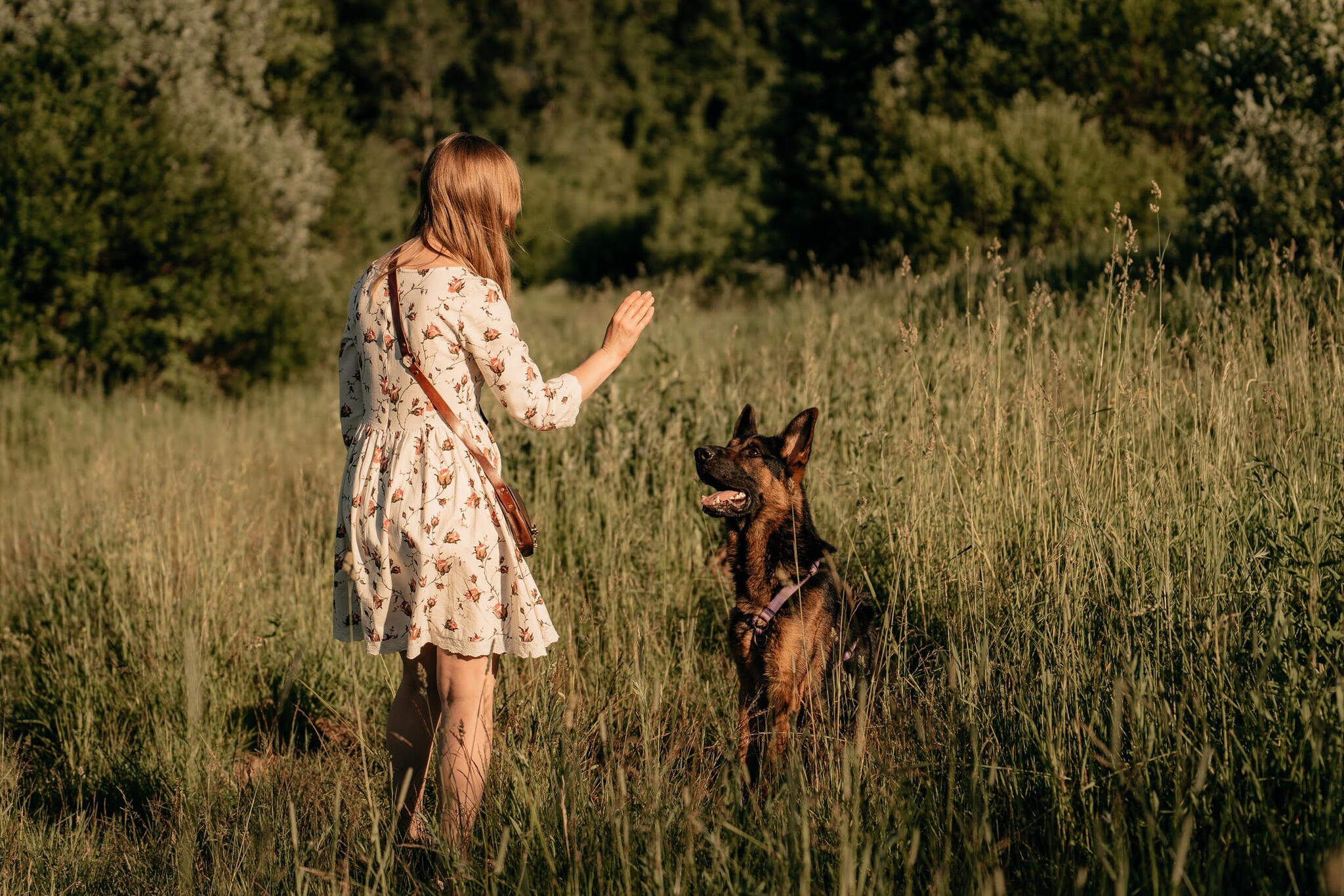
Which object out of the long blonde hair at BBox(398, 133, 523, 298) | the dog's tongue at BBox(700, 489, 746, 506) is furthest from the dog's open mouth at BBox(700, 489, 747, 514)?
the long blonde hair at BBox(398, 133, 523, 298)

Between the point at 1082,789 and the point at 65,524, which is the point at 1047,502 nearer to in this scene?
the point at 1082,789

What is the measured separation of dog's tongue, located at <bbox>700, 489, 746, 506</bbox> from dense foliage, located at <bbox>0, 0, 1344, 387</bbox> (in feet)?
3.76

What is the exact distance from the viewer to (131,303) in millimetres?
13078

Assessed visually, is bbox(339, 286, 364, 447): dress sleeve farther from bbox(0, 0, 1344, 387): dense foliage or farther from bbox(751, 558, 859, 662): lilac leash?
bbox(751, 558, 859, 662): lilac leash

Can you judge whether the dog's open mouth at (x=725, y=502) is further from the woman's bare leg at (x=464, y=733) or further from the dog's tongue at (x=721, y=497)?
the woman's bare leg at (x=464, y=733)

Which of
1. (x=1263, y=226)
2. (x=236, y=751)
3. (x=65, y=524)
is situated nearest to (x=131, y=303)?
(x=65, y=524)

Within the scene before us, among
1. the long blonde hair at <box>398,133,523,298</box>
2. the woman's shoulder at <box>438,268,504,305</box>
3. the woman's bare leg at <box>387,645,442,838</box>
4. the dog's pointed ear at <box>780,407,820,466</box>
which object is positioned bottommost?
the woman's bare leg at <box>387,645,442,838</box>

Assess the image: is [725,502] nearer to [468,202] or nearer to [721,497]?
[721,497]

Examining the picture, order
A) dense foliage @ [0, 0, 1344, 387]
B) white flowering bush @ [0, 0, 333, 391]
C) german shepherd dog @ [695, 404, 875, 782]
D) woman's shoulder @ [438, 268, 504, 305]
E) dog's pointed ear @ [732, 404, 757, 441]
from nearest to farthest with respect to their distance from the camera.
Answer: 1. woman's shoulder @ [438, 268, 504, 305]
2. german shepherd dog @ [695, 404, 875, 782]
3. dog's pointed ear @ [732, 404, 757, 441]
4. dense foliage @ [0, 0, 1344, 387]
5. white flowering bush @ [0, 0, 333, 391]

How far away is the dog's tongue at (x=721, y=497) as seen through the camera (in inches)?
150

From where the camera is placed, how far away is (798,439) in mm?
3986

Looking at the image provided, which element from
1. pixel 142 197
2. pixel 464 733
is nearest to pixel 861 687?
pixel 464 733

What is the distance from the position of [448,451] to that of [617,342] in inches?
23.3

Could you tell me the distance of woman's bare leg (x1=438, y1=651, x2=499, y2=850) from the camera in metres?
2.83
